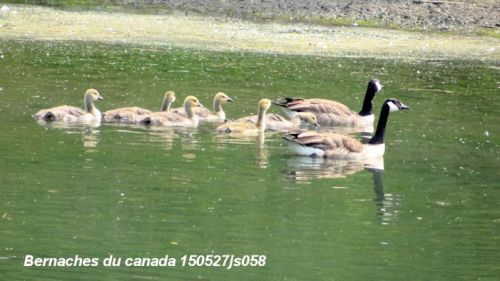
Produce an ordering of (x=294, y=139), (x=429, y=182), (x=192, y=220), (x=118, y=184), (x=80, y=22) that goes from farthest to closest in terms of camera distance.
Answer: (x=80, y=22) → (x=294, y=139) → (x=429, y=182) → (x=118, y=184) → (x=192, y=220)

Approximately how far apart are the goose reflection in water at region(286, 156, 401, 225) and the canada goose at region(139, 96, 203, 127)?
268 centimetres

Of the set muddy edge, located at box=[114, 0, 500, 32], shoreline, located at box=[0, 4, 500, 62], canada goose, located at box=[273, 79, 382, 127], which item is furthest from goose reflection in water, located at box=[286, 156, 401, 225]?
muddy edge, located at box=[114, 0, 500, 32]

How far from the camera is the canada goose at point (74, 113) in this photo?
56.2ft

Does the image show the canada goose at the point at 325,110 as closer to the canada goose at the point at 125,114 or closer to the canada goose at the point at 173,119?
the canada goose at the point at 173,119

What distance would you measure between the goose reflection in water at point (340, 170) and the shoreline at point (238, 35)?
1061 centimetres

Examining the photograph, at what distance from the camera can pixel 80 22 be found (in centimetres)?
2948

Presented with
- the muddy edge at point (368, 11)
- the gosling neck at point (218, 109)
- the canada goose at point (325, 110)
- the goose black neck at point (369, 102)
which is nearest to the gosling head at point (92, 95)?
the gosling neck at point (218, 109)

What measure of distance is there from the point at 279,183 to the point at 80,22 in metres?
16.6

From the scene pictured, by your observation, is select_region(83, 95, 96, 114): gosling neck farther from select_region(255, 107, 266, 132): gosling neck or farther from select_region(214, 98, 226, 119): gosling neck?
select_region(255, 107, 266, 132): gosling neck

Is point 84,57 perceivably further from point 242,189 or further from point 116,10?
point 242,189

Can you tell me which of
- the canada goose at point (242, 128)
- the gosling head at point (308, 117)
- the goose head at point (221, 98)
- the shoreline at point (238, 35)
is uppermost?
the goose head at point (221, 98)

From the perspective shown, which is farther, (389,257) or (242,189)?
(242,189)

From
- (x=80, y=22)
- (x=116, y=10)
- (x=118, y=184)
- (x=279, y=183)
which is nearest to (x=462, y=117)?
(x=279, y=183)

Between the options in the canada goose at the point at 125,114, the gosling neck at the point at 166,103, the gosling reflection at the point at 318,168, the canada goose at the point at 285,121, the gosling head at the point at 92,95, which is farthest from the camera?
the gosling neck at the point at 166,103
